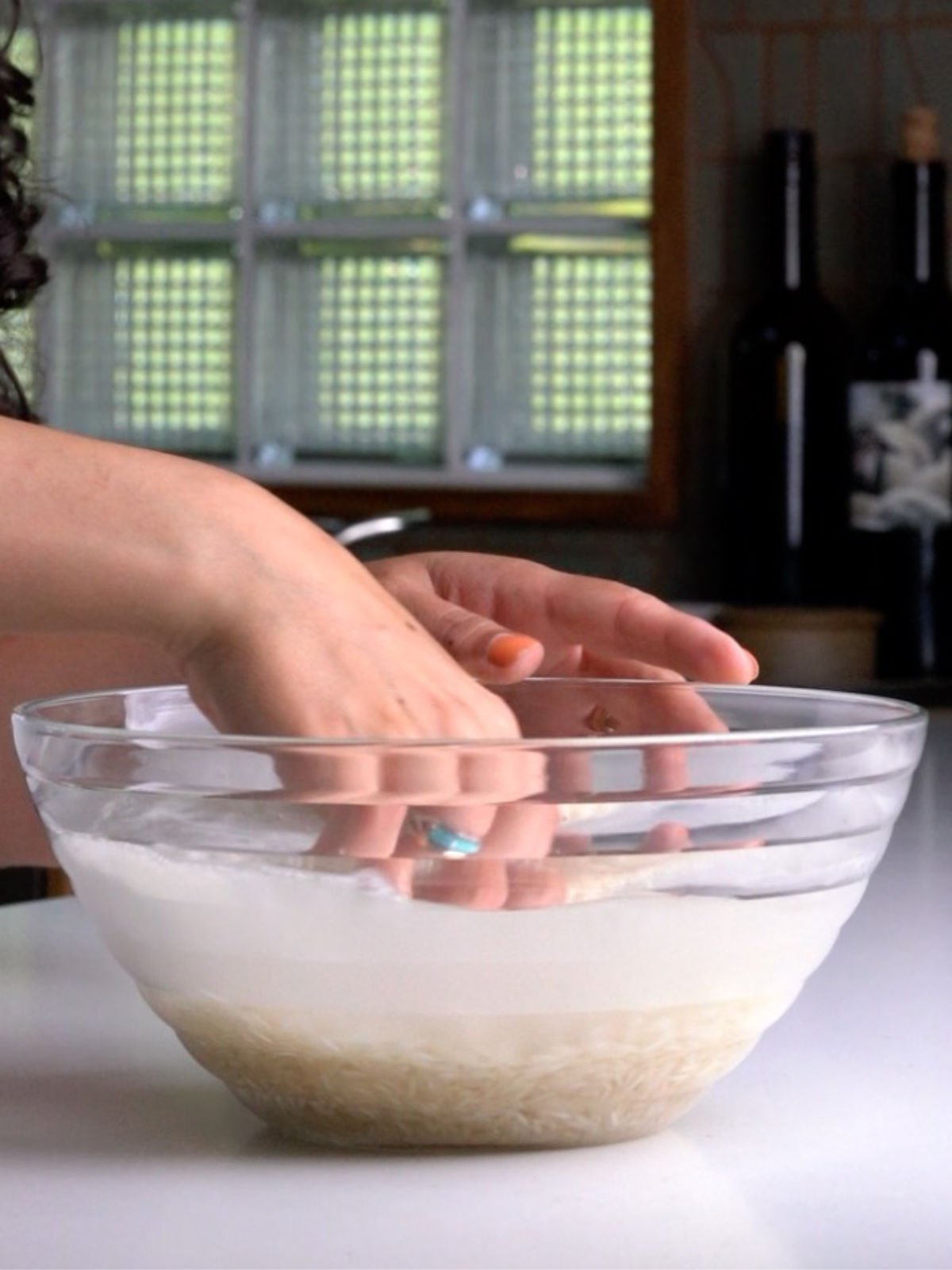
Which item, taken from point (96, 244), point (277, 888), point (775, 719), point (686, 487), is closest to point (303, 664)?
point (277, 888)

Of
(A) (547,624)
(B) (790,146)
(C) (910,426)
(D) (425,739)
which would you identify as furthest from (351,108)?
(D) (425,739)

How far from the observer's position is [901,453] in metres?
2.20

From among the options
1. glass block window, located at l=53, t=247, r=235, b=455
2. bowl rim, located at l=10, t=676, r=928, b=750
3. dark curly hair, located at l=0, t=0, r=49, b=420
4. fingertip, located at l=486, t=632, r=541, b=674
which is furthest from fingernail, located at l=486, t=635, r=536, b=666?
glass block window, located at l=53, t=247, r=235, b=455

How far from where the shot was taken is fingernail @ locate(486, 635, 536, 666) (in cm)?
56

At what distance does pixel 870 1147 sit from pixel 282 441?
2197 mm

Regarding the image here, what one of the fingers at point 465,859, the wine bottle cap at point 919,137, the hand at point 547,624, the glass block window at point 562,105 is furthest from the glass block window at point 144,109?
the fingers at point 465,859

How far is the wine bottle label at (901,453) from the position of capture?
2.19 m

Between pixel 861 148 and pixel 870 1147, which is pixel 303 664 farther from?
pixel 861 148

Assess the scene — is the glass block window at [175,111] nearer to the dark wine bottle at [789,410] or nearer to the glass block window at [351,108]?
the glass block window at [351,108]

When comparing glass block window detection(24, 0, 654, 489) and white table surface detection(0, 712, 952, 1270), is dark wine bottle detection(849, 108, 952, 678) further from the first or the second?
white table surface detection(0, 712, 952, 1270)

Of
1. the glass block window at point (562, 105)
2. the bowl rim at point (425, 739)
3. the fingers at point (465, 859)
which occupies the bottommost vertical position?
the fingers at point (465, 859)

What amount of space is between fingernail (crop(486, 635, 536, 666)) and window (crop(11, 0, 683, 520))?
6.09 feet

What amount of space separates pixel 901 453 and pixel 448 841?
189 cm

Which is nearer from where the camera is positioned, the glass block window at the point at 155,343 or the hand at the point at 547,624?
the hand at the point at 547,624
